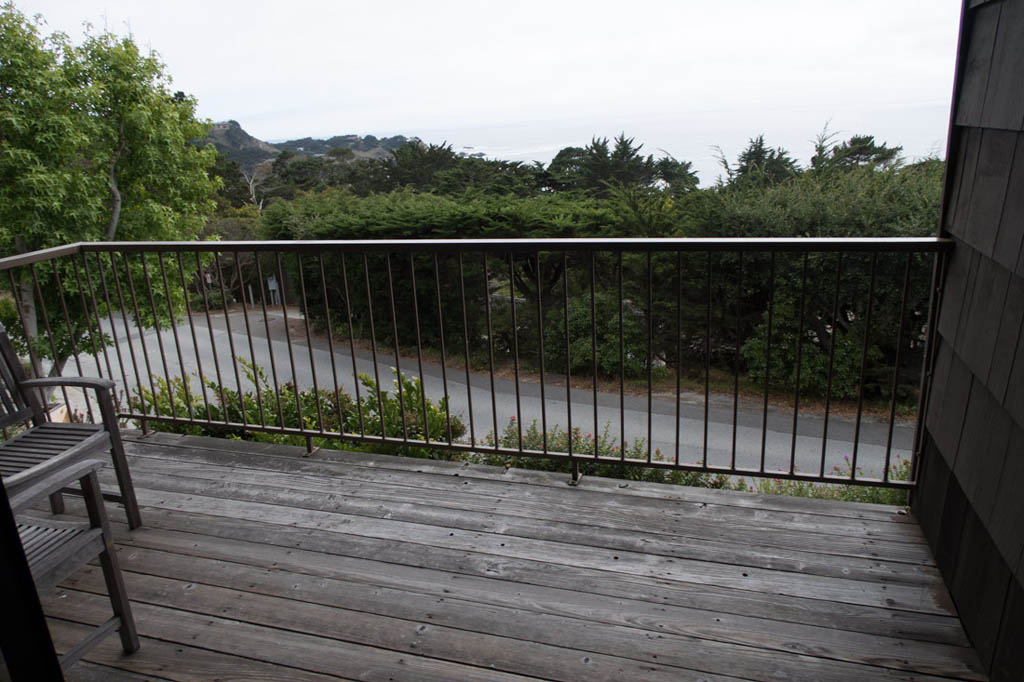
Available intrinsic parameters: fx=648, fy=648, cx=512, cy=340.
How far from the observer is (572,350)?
8.20 metres

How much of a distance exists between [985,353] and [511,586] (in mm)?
1508

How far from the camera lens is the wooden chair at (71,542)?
1596 mm

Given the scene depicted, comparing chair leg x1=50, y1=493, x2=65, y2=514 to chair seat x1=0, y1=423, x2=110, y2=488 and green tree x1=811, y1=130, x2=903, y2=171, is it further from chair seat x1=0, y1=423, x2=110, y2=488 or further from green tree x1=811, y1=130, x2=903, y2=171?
green tree x1=811, y1=130, x2=903, y2=171

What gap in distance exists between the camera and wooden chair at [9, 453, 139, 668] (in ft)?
5.24

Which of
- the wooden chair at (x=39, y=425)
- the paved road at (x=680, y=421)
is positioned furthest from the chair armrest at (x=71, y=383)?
the paved road at (x=680, y=421)

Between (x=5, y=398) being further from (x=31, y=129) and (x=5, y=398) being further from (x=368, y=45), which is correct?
(x=368, y=45)

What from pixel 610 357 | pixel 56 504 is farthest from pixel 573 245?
pixel 610 357

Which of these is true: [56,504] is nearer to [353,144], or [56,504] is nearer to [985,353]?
[985,353]

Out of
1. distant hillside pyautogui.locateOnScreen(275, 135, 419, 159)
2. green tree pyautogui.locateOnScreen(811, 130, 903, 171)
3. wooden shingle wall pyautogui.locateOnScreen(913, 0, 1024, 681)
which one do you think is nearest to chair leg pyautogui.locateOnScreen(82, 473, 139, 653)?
wooden shingle wall pyautogui.locateOnScreen(913, 0, 1024, 681)

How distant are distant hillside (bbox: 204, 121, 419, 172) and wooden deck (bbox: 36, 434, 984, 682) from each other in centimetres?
1648

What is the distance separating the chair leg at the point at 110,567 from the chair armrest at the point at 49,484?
3 cm

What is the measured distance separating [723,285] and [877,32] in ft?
10.7

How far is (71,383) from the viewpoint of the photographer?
2.11 meters

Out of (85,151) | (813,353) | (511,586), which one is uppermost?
(85,151)
